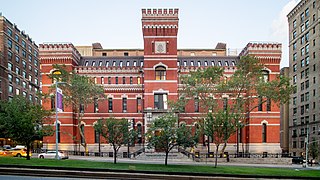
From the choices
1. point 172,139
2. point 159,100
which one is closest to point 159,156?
point 159,100

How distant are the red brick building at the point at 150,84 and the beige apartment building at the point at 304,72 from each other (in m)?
17.8

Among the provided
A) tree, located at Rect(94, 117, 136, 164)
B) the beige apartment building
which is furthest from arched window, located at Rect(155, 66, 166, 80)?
the beige apartment building

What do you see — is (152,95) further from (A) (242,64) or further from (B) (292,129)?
(B) (292,129)

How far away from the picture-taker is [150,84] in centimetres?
4556

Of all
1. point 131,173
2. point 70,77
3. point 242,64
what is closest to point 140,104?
point 70,77

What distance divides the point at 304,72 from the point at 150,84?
3897cm

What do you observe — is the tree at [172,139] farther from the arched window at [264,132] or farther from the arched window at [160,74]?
the arched window at [264,132]

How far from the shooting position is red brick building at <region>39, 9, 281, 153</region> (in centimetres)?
4547

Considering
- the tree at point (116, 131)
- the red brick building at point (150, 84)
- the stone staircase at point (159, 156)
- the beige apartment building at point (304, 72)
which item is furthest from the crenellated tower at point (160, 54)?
the beige apartment building at point (304, 72)

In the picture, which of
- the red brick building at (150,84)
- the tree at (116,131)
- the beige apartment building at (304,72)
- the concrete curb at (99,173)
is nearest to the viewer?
the concrete curb at (99,173)

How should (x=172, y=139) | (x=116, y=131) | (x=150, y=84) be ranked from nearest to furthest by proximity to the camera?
(x=172, y=139) < (x=116, y=131) < (x=150, y=84)

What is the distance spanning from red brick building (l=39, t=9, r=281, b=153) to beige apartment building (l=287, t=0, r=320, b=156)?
1779 centimetres

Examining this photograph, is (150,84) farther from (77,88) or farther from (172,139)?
(172,139)

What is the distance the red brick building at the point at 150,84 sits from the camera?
45.5 meters
